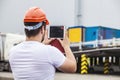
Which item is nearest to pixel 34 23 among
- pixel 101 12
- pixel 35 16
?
pixel 35 16

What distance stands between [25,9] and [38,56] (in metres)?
16.3

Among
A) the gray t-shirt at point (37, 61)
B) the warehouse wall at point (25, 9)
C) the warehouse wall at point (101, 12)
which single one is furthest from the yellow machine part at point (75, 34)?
the gray t-shirt at point (37, 61)

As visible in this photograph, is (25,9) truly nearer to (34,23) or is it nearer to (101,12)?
(101,12)

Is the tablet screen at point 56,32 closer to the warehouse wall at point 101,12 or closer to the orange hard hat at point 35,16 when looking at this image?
the orange hard hat at point 35,16

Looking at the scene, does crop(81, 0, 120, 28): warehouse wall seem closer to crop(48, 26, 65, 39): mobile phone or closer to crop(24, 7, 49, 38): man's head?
crop(48, 26, 65, 39): mobile phone

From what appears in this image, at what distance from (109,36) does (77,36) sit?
1.23 metres

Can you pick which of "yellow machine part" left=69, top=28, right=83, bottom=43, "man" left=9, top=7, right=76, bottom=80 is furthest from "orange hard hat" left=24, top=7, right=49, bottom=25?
"yellow machine part" left=69, top=28, right=83, bottom=43

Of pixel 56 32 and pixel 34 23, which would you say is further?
pixel 56 32

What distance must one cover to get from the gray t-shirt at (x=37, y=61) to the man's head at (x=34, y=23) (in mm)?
81

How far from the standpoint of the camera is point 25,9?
18.6m

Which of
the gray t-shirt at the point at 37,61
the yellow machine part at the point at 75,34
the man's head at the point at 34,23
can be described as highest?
the man's head at the point at 34,23

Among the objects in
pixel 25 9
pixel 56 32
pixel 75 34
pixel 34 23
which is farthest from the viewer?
pixel 25 9

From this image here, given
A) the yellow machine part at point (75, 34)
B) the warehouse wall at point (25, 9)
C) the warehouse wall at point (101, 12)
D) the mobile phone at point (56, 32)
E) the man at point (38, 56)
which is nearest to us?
the man at point (38, 56)

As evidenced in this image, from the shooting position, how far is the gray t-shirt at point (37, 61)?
2.42 m
